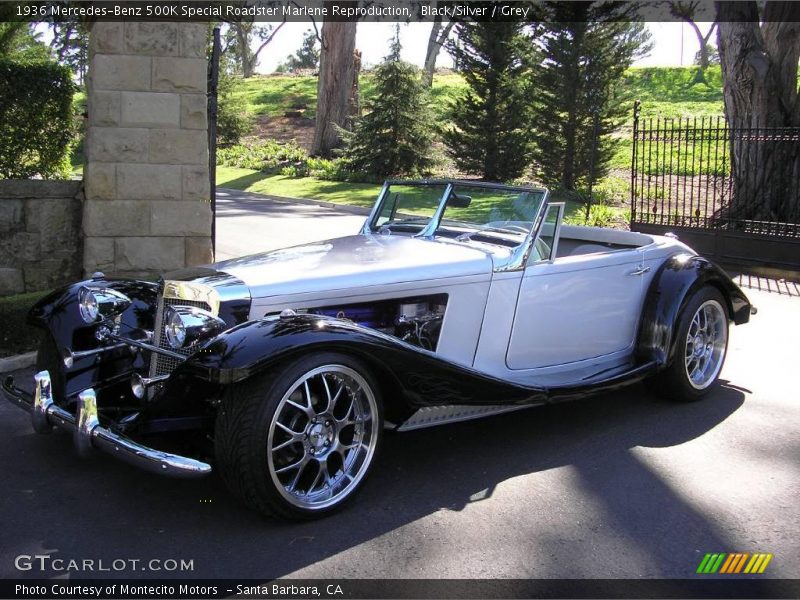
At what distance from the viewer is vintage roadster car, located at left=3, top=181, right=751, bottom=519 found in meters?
3.45

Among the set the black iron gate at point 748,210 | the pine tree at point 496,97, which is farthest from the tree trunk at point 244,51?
the black iron gate at point 748,210

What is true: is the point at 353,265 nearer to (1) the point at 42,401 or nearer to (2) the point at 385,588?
(1) the point at 42,401

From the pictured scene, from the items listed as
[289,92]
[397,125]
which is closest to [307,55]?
[289,92]

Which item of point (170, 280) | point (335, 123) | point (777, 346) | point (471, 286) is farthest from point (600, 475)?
point (335, 123)

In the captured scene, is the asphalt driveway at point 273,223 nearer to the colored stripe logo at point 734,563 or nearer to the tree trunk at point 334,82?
the colored stripe logo at point 734,563

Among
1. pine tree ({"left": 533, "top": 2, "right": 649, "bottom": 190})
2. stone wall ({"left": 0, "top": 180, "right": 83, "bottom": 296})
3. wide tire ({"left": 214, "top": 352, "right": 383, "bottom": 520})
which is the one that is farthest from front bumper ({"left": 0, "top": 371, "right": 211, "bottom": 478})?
pine tree ({"left": 533, "top": 2, "right": 649, "bottom": 190})

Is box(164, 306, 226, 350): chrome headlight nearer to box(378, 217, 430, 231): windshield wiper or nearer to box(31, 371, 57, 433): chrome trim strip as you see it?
box(31, 371, 57, 433): chrome trim strip

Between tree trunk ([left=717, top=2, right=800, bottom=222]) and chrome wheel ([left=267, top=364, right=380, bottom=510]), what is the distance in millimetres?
10757

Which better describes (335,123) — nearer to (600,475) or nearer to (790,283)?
(790,283)

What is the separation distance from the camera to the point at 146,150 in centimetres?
716

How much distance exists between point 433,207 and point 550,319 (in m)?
1.12

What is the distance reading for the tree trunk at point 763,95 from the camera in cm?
1249

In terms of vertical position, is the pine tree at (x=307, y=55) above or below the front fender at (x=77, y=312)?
above

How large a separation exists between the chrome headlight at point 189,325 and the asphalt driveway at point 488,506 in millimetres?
745
